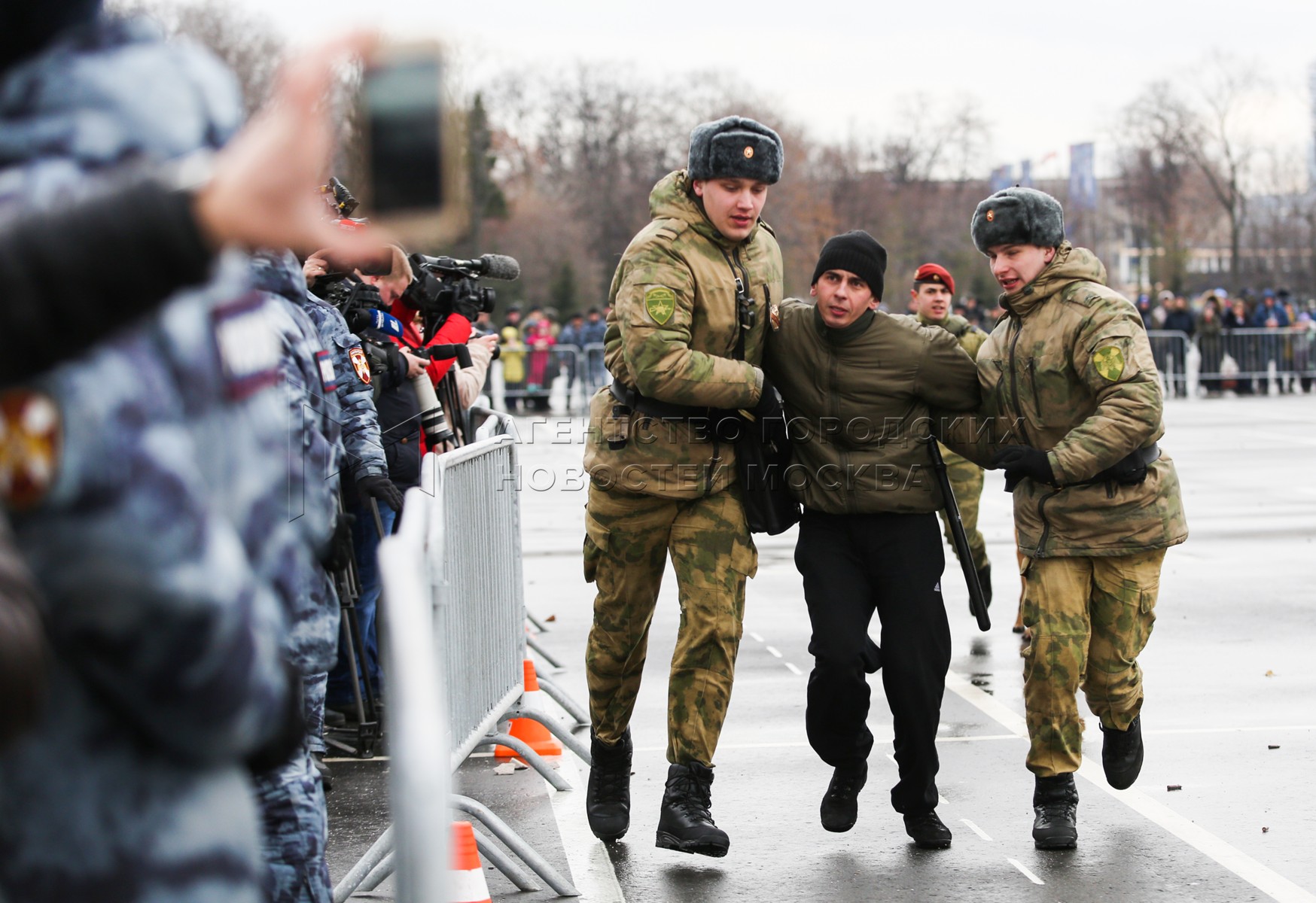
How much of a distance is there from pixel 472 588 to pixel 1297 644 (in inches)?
189

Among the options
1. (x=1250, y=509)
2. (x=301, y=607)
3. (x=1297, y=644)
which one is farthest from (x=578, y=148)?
(x=301, y=607)

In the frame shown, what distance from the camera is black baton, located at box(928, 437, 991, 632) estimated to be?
5.18 metres

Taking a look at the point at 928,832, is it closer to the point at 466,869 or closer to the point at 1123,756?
the point at 1123,756

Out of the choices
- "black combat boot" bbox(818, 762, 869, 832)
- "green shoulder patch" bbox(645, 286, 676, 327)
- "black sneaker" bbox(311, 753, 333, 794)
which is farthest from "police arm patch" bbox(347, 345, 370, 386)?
"black combat boot" bbox(818, 762, 869, 832)

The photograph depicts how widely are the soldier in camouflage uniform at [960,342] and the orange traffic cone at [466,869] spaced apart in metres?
4.70

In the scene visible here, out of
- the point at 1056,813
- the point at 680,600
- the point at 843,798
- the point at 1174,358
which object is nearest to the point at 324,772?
the point at 680,600

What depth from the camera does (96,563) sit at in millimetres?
1513

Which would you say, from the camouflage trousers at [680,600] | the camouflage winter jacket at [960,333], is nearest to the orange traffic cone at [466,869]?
the camouflage trousers at [680,600]

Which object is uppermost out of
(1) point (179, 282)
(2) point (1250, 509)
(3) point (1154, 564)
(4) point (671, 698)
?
(1) point (179, 282)

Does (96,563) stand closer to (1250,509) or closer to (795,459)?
(795,459)

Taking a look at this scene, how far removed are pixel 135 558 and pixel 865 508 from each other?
3.73 metres

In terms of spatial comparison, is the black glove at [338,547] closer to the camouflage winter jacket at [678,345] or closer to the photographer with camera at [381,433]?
the camouflage winter jacket at [678,345]

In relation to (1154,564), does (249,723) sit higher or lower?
higher

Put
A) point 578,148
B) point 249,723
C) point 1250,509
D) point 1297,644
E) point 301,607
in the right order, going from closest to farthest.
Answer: point 249,723, point 301,607, point 1297,644, point 1250,509, point 578,148
